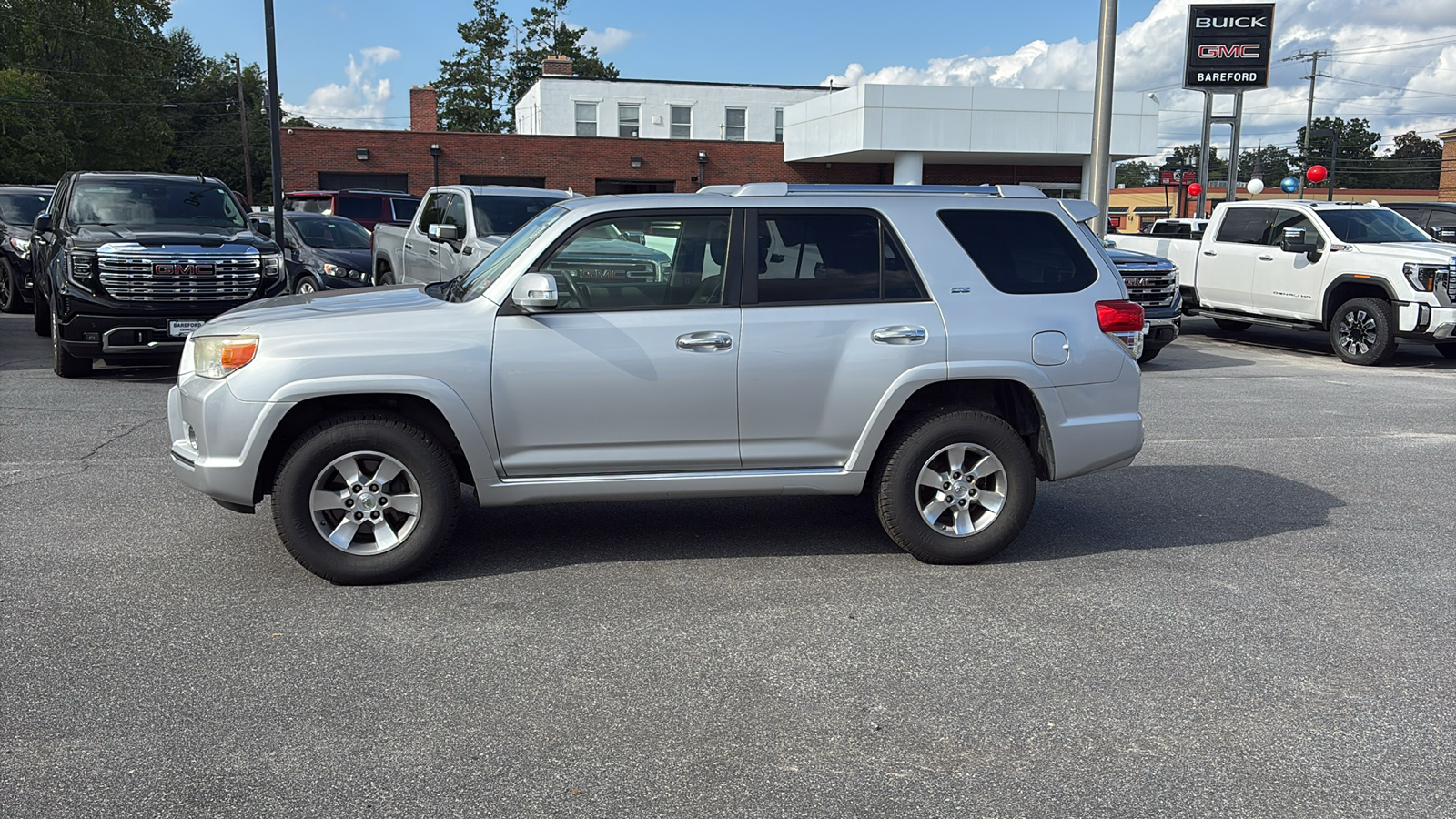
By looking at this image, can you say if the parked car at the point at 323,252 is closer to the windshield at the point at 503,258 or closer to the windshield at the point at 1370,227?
the windshield at the point at 503,258

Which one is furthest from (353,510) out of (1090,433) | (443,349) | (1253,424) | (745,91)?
(745,91)

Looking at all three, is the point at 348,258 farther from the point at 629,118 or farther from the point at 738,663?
the point at 629,118

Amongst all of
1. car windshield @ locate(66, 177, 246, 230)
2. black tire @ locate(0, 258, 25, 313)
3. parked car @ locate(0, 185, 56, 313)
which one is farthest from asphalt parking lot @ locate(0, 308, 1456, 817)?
black tire @ locate(0, 258, 25, 313)

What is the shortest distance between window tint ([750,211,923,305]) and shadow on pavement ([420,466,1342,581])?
4.48 feet

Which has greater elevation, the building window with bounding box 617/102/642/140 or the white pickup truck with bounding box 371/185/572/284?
the building window with bounding box 617/102/642/140

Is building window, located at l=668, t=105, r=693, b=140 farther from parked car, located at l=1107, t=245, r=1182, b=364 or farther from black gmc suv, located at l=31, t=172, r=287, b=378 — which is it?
black gmc suv, located at l=31, t=172, r=287, b=378

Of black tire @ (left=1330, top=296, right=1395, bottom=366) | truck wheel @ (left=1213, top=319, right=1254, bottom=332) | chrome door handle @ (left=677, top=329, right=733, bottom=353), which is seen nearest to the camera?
chrome door handle @ (left=677, top=329, right=733, bottom=353)

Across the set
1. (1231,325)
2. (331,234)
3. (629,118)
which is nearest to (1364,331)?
(1231,325)

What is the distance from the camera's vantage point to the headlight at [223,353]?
17.5ft

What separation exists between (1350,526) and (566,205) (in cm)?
475

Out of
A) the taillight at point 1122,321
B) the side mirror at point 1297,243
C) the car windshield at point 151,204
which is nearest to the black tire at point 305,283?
the car windshield at point 151,204

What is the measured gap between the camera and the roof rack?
5.82 metres

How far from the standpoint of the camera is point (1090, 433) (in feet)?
19.6

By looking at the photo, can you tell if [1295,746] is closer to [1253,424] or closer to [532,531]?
[532,531]
